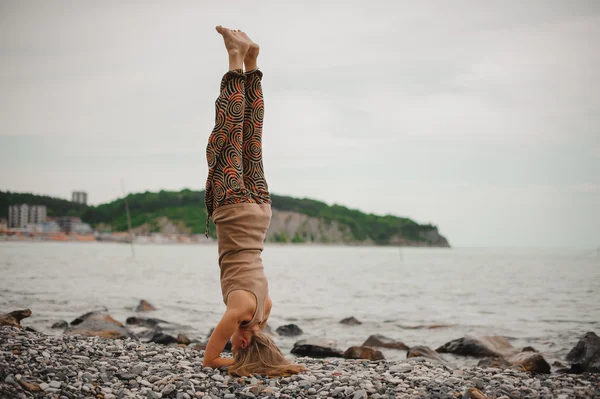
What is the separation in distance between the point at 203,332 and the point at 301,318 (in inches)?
243

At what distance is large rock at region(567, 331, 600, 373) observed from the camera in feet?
37.2

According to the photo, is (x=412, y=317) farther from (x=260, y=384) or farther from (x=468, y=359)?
(x=260, y=384)

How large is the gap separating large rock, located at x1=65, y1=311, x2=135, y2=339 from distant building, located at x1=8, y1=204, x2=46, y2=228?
36059 mm

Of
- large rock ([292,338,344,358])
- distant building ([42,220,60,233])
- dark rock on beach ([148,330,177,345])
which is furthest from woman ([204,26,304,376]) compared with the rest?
distant building ([42,220,60,233])

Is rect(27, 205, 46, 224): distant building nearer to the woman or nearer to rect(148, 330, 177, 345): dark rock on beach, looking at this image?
rect(148, 330, 177, 345): dark rock on beach

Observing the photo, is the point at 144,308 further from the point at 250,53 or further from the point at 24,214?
the point at 24,214

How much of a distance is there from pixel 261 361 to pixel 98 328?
7.45m

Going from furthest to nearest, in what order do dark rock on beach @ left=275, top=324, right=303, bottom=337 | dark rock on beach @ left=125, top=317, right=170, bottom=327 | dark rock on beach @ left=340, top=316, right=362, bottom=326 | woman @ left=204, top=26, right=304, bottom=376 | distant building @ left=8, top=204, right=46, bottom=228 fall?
1. distant building @ left=8, top=204, right=46, bottom=228
2. dark rock on beach @ left=340, top=316, right=362, bottom=326
3. dark rock on beach @ left=275, top=324, right=303, bottom=337
4. dark rock on beach @ left=125, top=317, right=170, bottom=327
5. woman @ left=204, top=26, right=304, bottom=376

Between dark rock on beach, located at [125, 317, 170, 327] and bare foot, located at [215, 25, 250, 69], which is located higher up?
bare foot, located at [215, 25, 250, 69]

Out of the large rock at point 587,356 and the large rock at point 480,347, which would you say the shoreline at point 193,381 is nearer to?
the large rock at point 587,356

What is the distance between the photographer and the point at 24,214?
58.5 metres

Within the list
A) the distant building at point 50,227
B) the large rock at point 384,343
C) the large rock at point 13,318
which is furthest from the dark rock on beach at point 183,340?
the distant building at point 50,227

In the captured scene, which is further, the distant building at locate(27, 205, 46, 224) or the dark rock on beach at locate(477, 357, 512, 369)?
the distant building at locate(27, 205, 46, 224)

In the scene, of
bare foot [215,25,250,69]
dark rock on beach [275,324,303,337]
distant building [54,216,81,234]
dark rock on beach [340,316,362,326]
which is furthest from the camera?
distant building [54,216,81,234]
